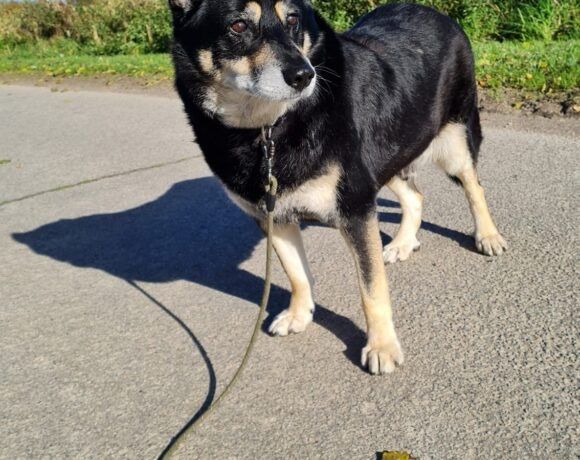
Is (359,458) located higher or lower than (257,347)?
higher

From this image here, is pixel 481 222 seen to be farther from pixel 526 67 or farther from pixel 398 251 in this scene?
pixel 526 67

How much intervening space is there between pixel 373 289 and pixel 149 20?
14614 mm

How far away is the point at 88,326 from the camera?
329cm

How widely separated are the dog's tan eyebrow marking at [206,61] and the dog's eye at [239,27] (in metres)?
0.16

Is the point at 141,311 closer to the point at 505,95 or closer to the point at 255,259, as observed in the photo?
the point at 255,259

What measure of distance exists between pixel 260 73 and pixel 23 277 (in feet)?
8.22

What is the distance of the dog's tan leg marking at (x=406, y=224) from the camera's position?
362 centimetres

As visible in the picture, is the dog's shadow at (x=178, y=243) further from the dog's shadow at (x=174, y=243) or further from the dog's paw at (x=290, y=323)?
the dog's paw at (x=290, y=323)

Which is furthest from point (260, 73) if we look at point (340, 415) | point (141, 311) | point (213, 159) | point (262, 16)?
point (141, 311)

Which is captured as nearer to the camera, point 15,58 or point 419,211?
point 419,211

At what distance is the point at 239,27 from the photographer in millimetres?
2496

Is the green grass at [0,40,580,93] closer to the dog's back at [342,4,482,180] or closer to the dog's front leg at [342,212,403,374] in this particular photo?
the dog's back at [342,4,482,180]

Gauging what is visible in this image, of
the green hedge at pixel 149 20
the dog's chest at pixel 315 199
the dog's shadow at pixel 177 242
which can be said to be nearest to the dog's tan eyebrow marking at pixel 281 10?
the dog's chest at pixel 315 199

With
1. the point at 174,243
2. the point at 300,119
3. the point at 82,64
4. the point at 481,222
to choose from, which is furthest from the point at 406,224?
the point at 82,64
